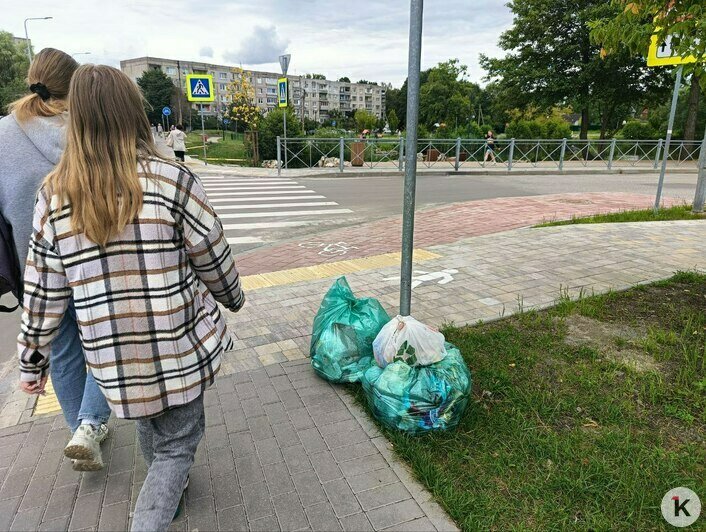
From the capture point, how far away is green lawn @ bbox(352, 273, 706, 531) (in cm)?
226

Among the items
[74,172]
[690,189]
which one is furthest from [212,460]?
[690,189]

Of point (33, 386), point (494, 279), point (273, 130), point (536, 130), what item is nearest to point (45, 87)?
point (33, 386)

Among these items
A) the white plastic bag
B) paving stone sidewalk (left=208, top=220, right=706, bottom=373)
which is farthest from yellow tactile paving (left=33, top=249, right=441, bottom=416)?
the white plastic bag

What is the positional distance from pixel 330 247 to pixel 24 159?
5.37m

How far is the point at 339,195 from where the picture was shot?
13.1 m

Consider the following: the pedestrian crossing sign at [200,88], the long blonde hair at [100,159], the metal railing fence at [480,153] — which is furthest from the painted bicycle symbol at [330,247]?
the pedestrian crossing sign at [200,88]

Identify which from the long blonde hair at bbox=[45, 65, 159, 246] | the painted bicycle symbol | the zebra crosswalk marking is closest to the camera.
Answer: the long blonde hair at bbox=[45, 65, 159, 246]

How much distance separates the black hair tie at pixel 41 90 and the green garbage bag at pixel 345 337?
2020 millimetres

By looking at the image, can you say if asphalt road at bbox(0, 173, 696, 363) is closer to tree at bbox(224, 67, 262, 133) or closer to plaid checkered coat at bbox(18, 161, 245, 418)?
plaid checkered coat at bbox(18, 161, 245, 418)

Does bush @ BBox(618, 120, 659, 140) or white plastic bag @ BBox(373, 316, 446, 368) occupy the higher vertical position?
bush @ BBox(618, 120, 659, 140)

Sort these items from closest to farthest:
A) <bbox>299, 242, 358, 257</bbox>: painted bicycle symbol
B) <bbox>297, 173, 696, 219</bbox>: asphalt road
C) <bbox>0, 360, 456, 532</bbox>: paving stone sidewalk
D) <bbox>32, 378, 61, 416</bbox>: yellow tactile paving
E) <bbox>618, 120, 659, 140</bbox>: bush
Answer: <bbox>0, 360, 456, 532</bbox>: paving stone sidewalk < <bbox>32, 378, 61, 416</bbox>: yellow tactile paving < <bbox>299, 242, 358, 257</bbox>: painted bicycle symbol < <bbox>297, 173, 696, 219</bbox>: asphalt road < <bbox>618, 120, 659, 140</bbox>: bush

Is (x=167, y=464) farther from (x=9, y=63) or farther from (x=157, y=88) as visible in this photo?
(x=157, y=88)

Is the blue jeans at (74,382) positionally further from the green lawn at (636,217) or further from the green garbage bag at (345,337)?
the green lawn at (636,217)

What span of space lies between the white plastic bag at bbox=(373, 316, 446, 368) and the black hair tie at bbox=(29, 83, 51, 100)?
2151mm
